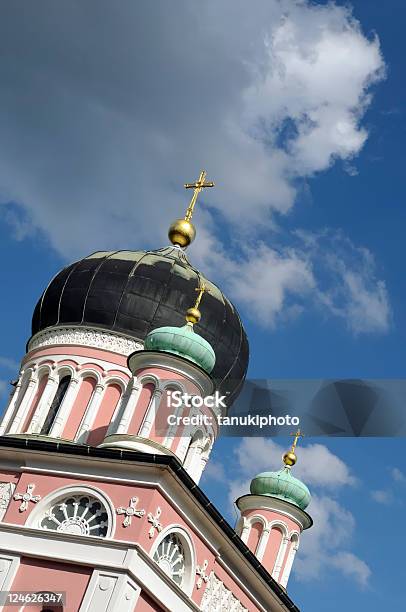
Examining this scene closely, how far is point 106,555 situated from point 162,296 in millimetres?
7188

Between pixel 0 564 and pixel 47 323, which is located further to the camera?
pixel 47 323

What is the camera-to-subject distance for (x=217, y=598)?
18281mm

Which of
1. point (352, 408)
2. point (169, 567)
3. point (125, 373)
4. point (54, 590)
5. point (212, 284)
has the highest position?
point (212, 284)

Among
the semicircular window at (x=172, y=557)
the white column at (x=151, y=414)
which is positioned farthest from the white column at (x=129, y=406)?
the semicircular window at (x=172, y=557)

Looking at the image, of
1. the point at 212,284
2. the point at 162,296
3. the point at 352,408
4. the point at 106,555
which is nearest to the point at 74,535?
the point at 106,555

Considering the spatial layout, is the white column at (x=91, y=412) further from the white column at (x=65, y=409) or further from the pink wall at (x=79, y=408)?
the white column at (x=65, y=409)

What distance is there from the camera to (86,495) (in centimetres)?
1709

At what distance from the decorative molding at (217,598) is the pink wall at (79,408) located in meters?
4.32

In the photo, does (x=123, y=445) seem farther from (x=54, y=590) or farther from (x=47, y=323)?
(x=47, y=323)

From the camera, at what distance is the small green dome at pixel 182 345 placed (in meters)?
18.9

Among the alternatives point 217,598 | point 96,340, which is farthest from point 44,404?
point 217,598

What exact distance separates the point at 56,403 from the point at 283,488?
6407 millimetres

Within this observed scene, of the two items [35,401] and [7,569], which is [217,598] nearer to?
[7,569]

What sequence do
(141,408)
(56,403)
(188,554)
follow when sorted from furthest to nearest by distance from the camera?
1. (56,403)
2. (141,408)
3. (188,554)
